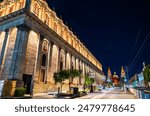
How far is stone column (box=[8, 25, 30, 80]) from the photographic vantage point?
2008 centimetres

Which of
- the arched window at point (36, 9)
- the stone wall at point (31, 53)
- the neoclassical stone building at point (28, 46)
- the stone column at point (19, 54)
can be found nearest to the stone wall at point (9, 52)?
the neoclassical stone building at point (28, 46)

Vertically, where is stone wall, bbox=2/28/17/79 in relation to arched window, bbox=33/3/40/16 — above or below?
below

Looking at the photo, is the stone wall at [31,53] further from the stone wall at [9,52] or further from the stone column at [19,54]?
the stone wall at [9,52]

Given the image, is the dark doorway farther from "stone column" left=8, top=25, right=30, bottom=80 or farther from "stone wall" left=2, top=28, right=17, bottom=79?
"stone wall" left=2, top=28, right=17, bottom=79

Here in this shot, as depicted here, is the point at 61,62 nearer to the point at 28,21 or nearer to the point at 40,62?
the point at 40,62

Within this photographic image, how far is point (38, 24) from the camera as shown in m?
25.5

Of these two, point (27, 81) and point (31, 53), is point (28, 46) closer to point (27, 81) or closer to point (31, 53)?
point (31, 53)

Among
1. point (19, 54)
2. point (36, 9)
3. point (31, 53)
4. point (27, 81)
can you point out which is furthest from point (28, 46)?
point (36, 9)

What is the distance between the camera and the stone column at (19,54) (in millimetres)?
20078

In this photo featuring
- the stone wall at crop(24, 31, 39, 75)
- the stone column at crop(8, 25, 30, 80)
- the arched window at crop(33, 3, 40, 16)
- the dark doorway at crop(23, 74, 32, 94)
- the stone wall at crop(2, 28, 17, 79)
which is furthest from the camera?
the arched window at crop(33, 3, 40, 16)

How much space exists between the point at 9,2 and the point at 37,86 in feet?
60.1

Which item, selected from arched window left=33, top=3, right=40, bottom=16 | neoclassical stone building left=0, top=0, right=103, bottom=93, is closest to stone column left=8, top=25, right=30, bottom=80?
neoclassical stone building left=0, top=0, right=103, bottom=93

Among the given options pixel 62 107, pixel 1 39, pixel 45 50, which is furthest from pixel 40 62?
pixel 62 107

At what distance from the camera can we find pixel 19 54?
20.8m
